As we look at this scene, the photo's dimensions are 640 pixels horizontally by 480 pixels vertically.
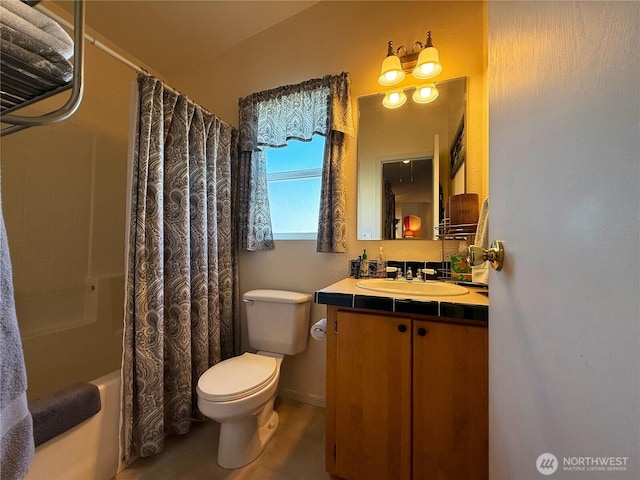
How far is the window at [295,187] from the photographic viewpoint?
72.6 inches

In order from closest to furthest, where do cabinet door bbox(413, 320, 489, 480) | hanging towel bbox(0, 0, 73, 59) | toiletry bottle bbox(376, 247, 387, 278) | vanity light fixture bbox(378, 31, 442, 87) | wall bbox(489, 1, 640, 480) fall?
wall bbox(489, 1, 640, 480) < hanging towel bbox(0, 0, 73, 59) < cabinet door bbox(413, 320, 489, 480) < vanity light fixture bbox(378, 31, 442, 87) < toiletry bottle bbox(376, 247, 387, 278)

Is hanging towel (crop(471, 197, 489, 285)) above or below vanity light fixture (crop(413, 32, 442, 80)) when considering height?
below

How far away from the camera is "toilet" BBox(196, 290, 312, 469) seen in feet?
3.84

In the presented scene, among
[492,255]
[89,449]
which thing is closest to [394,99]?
[492,255]

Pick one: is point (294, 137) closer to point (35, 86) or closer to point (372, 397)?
point (35, 86)

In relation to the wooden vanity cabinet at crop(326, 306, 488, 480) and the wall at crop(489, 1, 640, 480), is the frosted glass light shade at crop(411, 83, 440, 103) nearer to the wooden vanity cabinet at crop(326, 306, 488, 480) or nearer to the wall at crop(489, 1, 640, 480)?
the wall at crop(489, 1, 640, 480)

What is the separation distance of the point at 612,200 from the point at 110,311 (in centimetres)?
246

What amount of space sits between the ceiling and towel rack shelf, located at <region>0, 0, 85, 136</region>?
1.53m

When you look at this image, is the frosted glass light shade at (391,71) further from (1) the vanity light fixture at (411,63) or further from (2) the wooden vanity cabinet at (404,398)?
(2) the wooden vanity cabinet at (404,398)

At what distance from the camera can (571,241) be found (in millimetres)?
347

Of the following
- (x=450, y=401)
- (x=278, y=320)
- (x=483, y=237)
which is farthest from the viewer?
(x=278, y=320)

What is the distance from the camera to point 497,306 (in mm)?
633

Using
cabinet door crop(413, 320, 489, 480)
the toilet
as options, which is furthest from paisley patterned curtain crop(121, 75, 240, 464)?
cabinet door crop(413, 320, 489, 480)

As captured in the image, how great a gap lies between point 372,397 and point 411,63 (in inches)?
70.8
